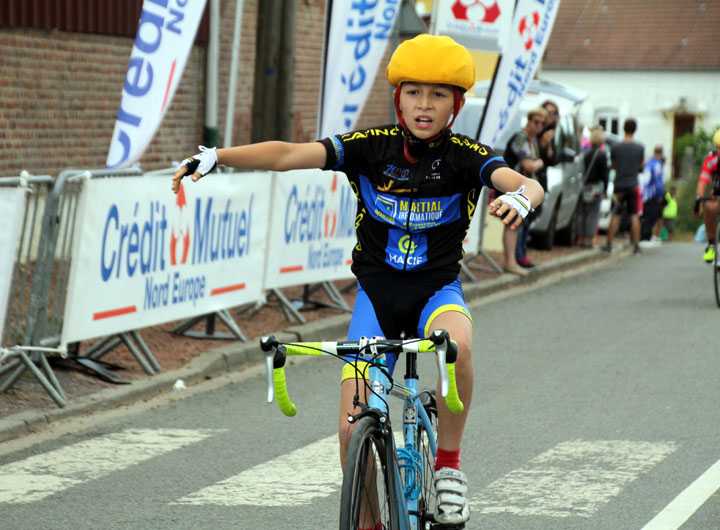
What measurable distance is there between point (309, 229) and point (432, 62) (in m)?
7.41

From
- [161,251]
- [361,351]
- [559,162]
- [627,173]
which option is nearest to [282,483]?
[361,351]

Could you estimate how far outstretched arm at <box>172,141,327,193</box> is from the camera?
4.47 m

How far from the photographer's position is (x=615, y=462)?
271 inches

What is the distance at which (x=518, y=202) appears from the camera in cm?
415

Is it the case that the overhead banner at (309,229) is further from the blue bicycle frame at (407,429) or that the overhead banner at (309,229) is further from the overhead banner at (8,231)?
the blue bicycle frame at (407,429)

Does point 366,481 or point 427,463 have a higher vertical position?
point 366,481

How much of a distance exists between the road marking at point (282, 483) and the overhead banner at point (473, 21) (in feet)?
29.1

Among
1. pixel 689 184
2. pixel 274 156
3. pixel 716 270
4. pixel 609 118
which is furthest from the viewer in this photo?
pixel 609 118

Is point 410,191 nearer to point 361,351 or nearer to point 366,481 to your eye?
point 361,351

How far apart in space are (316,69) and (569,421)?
14.6m

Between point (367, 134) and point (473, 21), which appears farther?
point (473, 21)

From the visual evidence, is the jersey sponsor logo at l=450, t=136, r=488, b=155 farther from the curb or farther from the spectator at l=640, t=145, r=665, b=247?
the spectator at l=640, t=145, r=665, b=247

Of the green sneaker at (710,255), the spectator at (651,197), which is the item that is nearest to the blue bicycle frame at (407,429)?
the green sneaker at (710,255)

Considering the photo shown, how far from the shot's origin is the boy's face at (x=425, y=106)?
454 centimetres
